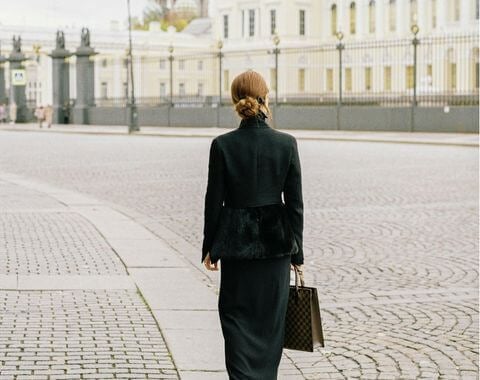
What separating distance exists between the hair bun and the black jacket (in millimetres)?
36

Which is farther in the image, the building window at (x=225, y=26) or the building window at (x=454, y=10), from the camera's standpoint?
the building window at (x=225, y=26)

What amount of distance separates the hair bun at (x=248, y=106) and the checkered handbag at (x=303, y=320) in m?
0.74

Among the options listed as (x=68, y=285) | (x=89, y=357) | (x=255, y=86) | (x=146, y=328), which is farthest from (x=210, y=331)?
(x=255, y=86)

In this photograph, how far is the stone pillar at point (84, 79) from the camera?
4884cm

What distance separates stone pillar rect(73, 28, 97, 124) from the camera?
48844 millimetres

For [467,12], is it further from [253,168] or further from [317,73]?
[253,168]

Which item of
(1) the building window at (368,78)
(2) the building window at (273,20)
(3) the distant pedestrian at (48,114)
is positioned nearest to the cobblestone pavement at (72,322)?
(3) the distant pedestrian at (48,114)

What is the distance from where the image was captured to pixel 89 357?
558 centimetres

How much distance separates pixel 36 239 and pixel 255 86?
613 cm

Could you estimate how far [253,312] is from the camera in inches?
173

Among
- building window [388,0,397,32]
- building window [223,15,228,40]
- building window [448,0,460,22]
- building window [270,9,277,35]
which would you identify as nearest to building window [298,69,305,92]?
building window [388,0,397,32]

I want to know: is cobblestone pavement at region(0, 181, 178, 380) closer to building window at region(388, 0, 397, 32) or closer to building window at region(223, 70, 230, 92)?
building window at region(223, 70, 230, 92)

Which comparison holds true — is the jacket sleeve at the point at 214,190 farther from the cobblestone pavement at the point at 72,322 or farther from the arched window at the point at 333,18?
the arched window at the point at 333,18

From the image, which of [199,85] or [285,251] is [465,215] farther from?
[199,85]
